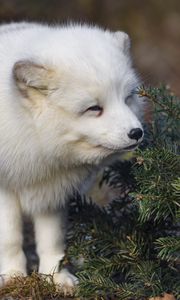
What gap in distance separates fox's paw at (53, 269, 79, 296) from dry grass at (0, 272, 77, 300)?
0.02 m

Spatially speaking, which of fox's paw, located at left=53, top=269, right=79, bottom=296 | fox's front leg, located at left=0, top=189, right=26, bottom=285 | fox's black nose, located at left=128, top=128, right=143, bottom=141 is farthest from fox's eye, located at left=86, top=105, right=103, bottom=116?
fox's paw, located at left=53, top=269, right=79, bottom=296

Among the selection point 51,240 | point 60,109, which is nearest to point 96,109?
point 60,109

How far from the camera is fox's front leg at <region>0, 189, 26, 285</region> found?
14.8ft

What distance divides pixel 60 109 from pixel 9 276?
1.04 metres

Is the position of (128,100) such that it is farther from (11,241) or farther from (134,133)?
(11,241)

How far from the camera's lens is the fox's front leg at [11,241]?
4.51 m

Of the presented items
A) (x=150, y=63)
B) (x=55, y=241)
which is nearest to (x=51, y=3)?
(x=150, y=63)

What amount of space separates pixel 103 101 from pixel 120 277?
91cm

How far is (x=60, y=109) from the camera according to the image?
13.1 ft

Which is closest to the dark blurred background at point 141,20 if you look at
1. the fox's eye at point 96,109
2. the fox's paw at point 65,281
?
the fox's paw at point 65,281

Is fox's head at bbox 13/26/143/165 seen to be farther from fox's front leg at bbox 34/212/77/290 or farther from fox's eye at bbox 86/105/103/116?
fox's front leg at bbox 34/212/77/290

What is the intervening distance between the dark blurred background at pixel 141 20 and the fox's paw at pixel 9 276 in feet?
18.2

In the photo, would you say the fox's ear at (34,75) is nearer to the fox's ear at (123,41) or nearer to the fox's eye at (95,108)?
the fox's eye at (95,108)

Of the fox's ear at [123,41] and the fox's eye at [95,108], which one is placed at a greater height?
the fox's ear at [123,41]
